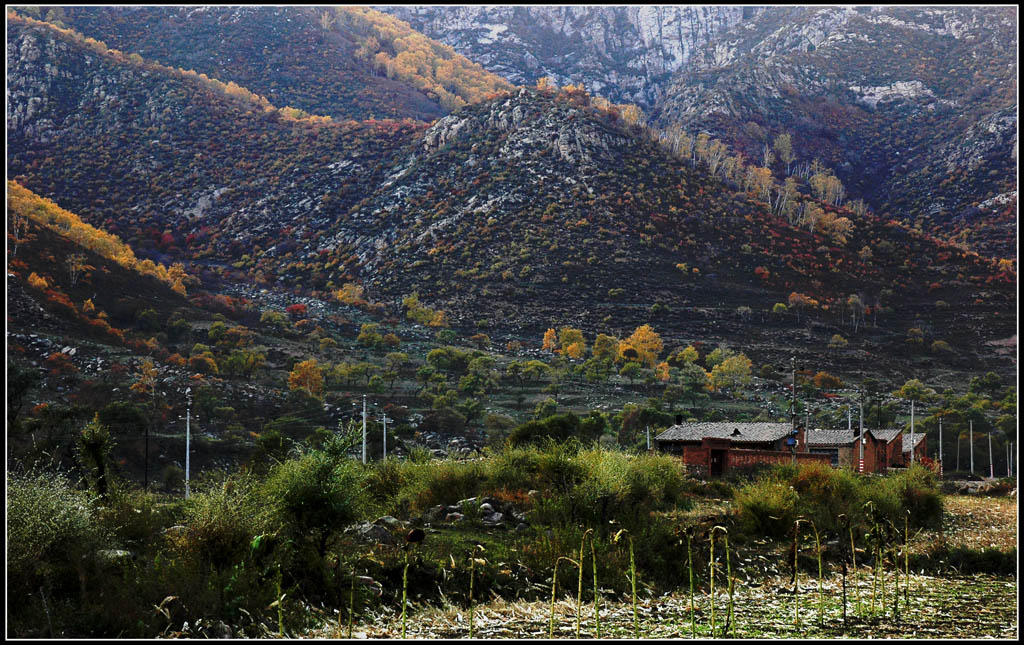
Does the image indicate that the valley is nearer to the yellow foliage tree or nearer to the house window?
the yellow foliage tree

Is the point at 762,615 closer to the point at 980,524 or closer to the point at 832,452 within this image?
the point at 980,524

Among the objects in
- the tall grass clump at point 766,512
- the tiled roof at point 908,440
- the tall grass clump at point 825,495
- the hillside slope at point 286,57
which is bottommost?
the tiled roof at point 908,440

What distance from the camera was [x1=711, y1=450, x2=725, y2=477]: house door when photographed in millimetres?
34438

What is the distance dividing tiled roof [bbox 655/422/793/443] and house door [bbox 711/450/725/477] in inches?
55.9

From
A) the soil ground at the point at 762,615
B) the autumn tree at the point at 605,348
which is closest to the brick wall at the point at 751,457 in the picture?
the soil ground at the point at 762,615

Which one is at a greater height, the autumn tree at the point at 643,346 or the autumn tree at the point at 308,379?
Answer: the autumn tree at the point at 643,346

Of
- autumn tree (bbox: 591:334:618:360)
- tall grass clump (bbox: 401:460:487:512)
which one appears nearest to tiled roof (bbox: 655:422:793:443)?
tall grass clump (bbox: 401:460:487:512)

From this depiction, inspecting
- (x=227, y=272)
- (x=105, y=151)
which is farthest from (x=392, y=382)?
(x=105, y=151)

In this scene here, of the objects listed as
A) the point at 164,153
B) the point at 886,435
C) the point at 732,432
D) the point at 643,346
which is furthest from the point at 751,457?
the point at 164,153

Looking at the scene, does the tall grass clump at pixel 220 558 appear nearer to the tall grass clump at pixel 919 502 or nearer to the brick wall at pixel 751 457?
the tall grass clump at pixel 919 502

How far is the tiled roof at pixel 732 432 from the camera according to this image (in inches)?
1499

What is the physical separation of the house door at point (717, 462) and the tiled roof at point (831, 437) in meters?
11.4

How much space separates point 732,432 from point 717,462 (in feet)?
15.7

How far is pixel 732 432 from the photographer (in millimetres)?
39188
